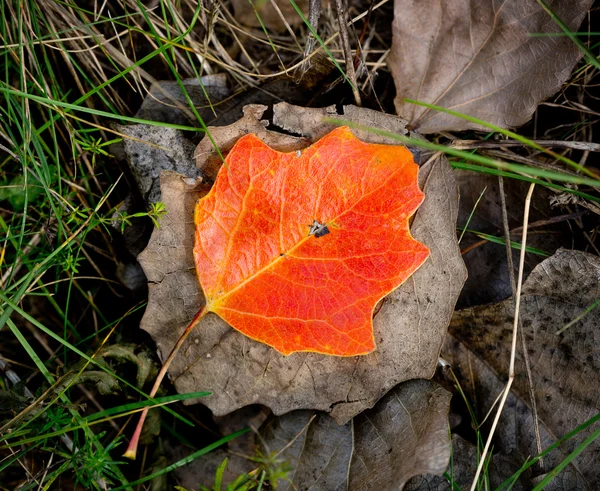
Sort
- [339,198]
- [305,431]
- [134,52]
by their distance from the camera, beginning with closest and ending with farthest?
[339,198]
[305,431]
[134,52]

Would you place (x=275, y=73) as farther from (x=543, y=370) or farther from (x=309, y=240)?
(x=543, y=370)

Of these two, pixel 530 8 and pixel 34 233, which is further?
pixel 34 233

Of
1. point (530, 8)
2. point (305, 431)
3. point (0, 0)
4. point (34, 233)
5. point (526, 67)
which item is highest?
point (0, 0)

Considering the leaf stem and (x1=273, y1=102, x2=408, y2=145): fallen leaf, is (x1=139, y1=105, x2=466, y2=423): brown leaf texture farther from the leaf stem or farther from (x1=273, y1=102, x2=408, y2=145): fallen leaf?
(x1=273, y1=102, x2=408, y2=145): fallen leaf

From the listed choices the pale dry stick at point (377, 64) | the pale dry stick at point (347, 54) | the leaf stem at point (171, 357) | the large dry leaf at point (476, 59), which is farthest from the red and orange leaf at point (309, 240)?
the pale dry stick at point (377, 64)

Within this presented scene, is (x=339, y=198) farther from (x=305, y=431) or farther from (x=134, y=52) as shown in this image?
(x=134, y=52)

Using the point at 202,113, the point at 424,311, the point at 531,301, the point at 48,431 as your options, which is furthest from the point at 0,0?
the point at 531,301
